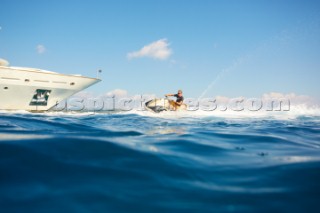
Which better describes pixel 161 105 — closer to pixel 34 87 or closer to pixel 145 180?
pixel 34 87

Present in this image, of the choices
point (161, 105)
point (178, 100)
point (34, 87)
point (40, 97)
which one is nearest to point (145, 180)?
point (161, 105)

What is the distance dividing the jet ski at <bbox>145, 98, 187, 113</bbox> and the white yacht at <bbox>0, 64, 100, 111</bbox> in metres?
6.58

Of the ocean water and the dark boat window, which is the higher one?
the dark boat window

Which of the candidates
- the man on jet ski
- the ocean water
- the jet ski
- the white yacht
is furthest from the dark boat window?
the ocean water

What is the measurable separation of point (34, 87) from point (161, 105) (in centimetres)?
1019

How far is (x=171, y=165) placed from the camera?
9.32ft

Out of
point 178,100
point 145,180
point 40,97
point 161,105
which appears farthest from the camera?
point 40,97

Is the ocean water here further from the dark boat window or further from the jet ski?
the dark boat window

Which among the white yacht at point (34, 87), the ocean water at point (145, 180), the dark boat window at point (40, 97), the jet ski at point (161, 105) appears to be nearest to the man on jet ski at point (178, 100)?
the jet ski at point (161, 105)

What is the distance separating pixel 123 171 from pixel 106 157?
0.50 meters

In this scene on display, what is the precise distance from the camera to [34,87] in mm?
18062

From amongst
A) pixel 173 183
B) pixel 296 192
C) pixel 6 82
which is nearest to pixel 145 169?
pixel 173 183

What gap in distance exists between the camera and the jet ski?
17.8 m

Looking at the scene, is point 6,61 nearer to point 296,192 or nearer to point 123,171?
point 123,171
